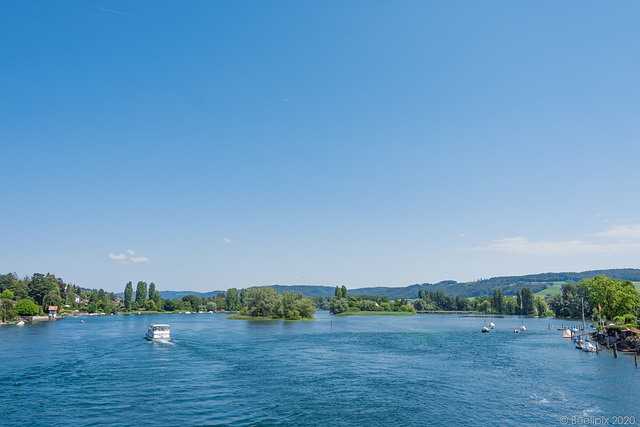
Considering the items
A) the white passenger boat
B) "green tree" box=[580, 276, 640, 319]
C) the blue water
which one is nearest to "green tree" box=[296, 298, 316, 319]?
the white passenger boat

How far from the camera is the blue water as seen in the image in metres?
36.0

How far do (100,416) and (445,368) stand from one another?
157 feet

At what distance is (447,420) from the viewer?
34969 millimetres

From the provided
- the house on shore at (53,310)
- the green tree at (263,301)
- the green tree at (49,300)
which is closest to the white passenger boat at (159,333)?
the green tree at (263,301)

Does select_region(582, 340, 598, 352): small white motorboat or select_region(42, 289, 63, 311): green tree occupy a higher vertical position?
select_region(42, 289, 63, 311): green tree

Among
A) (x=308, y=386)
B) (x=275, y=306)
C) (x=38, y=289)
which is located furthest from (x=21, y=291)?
(x=308, y=386)

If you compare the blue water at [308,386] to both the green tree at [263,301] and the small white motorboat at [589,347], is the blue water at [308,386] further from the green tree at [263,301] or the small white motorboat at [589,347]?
the green tree at [263,301]

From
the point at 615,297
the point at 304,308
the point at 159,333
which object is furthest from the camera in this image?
the point at 304,308

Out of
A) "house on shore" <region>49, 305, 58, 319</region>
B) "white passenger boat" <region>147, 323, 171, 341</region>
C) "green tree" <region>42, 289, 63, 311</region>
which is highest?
"green tree" <region>42, 289, 63, 311</region>

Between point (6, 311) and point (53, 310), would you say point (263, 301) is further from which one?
point (53, 310)

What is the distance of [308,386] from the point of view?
47469 mm

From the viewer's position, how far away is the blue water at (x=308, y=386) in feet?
118

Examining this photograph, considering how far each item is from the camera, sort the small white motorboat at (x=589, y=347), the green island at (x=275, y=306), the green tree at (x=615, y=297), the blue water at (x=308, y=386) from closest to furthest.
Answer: the blue water at (x=308, y=386) → the small white motorboat at (x=589, y=347) → the green tree at (x=615, y=297) → the green island at (x=275, y=306)

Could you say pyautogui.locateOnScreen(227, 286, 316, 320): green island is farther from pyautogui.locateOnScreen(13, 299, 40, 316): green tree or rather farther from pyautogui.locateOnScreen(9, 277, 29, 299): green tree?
pyautogui.locateOnScreen(9, 277, 29, 299): green tree
